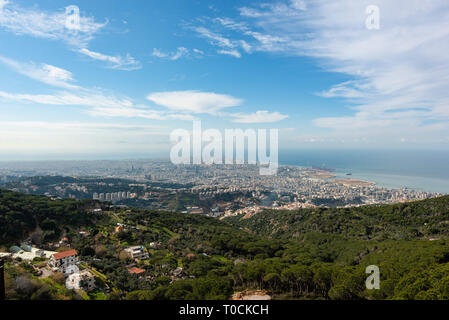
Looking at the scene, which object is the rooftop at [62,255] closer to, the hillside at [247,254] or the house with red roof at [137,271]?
the hillside at [247,254]

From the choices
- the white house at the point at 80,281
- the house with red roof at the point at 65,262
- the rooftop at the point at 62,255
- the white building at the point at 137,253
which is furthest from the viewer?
the white building at the point at 137,253

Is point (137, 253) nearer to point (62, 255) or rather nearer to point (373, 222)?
point (62, 255)

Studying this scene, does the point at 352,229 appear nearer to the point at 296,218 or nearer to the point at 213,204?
the point at 296,218

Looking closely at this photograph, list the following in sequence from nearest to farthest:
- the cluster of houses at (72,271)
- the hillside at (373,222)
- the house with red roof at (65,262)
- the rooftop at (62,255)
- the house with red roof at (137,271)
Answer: the cluster of houses at (72,271) < the house with red roof at (65,262) < the rooftop at (62,255) < the house with red roof at (137,271) < the hillside at (373,222)

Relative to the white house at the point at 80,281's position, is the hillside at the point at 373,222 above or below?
below

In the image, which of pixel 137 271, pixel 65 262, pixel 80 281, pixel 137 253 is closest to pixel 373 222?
pixel 137 253

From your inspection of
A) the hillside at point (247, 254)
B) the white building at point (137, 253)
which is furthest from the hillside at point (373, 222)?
the white building at point (137, 253)

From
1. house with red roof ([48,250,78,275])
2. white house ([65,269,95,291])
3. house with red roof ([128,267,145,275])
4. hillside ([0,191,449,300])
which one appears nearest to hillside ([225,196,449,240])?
hillside ([0,191,449,300])

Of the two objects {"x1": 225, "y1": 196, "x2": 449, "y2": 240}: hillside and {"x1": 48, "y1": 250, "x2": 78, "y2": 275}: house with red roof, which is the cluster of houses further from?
{"x1": 225, "y1": 196, "x2": 449, "y2": 240}: hillside

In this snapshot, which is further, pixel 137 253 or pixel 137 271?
pixel 137 253

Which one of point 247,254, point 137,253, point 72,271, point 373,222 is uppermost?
point 72,271
